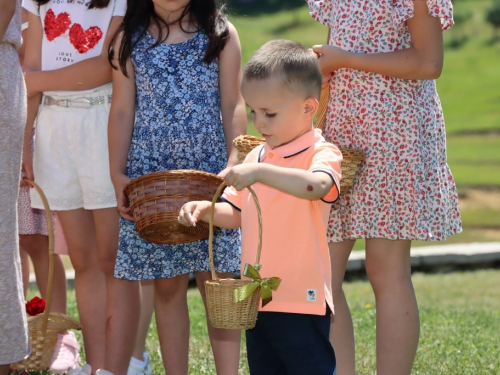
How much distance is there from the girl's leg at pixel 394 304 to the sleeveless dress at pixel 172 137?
651 mm

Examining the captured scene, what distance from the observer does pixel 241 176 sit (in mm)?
2957

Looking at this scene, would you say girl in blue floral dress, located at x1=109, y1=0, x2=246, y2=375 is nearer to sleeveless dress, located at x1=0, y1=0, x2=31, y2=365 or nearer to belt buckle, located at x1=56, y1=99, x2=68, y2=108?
belt buckle, located at x1=56, y1=99, x2=68, y2=108

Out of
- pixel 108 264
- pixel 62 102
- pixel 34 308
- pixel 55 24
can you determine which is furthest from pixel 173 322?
pixel 55 24

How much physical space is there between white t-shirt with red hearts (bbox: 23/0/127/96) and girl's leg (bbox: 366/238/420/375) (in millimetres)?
1646

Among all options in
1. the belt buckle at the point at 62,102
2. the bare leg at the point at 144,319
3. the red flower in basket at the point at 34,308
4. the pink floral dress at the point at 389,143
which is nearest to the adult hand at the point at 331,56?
the pink floral dress at the point at 389,143

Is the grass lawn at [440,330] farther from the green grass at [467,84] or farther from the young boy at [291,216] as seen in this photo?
the green grass at [467,84]

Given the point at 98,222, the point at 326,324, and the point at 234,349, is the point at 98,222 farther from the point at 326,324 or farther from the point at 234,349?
the point at 326,324

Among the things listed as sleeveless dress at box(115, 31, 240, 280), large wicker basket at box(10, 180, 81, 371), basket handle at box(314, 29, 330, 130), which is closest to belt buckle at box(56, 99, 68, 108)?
sleeveless dress at box(115, 31, 240, 280)

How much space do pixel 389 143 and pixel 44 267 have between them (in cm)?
251

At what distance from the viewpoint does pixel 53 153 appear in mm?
4414

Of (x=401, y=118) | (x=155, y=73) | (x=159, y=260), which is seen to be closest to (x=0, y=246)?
(x=159, y=260)

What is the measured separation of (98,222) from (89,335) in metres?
0.63

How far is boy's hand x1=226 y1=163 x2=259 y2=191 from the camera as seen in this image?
2960 millimetres

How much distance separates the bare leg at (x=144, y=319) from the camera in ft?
15.8
